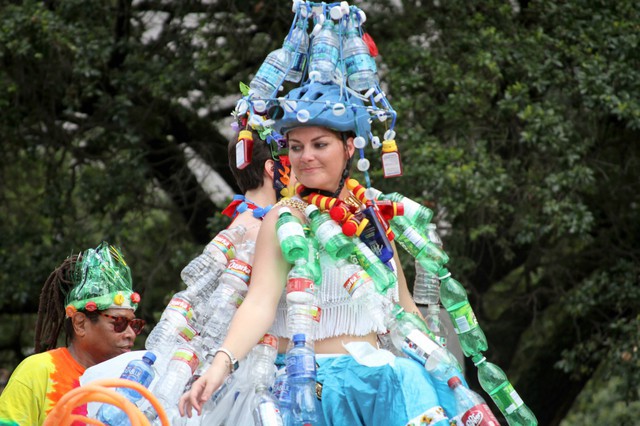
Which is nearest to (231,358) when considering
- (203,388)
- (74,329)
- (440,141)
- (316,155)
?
(203,388)

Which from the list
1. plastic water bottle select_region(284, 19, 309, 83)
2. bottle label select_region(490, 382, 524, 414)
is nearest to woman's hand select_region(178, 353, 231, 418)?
bottle label select_region(490, 382, 524, 414)

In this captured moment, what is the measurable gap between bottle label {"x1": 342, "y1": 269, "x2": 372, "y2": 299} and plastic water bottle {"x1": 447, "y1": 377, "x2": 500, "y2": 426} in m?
0.43

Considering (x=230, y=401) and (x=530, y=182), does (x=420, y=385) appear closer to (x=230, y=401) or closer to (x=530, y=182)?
(x=230, y=401)

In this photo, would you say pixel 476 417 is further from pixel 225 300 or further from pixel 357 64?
pixel 357 64

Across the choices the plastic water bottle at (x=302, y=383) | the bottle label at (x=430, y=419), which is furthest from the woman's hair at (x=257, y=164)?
the bottle label at (x=430, y=419)

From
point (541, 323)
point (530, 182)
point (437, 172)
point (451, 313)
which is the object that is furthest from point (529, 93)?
point (451, 313)

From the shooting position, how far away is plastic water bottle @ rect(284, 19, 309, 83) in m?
4.12

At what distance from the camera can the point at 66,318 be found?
15.8ft

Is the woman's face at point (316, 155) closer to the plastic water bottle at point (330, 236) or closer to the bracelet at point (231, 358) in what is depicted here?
the plastic water bottle at point (330, 236)

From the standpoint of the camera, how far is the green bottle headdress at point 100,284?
469 centimetres

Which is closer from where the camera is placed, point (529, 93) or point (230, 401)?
point (230, 401)

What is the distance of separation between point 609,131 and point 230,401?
595 centimetres

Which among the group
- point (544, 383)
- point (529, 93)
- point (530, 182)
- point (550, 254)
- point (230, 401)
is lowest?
point (544, 383)

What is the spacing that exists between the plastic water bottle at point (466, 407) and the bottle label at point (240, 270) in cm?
88
